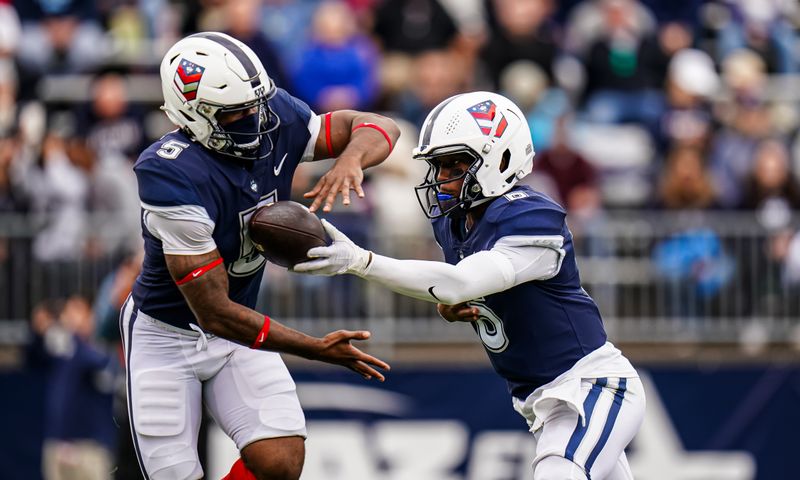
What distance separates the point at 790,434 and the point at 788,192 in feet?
6.57

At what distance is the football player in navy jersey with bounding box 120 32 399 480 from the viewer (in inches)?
244

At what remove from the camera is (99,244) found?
37.4 feet

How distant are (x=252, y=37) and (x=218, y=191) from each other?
6.55 m

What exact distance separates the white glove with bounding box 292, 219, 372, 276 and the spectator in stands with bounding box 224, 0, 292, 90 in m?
6.59

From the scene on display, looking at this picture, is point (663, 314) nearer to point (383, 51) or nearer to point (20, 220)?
point (383, 51)

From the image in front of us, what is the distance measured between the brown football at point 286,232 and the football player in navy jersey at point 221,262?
16cm

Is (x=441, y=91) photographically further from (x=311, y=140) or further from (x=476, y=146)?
(x=476, y=146)

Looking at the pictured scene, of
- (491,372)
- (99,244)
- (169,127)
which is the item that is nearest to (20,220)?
(99,244)

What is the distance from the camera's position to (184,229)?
6164 mm

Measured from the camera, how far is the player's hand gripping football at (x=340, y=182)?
247 inches

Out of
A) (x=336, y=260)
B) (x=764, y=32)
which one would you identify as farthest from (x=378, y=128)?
(x=764, y=32)

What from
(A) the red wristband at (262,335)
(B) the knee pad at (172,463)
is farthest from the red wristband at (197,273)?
(B) the knee pad at (172,463)

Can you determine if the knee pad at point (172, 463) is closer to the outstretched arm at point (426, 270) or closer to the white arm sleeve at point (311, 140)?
the outstretched arm at point (426, 270)

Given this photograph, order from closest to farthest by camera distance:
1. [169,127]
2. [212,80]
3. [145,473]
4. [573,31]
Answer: [212,80]
[145,473]
[169,127]
[573,31]
